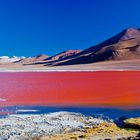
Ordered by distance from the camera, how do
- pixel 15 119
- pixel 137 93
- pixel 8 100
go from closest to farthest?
pixel 15 119, pixel 8 100, pixel 137 93

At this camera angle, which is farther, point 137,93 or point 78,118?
point 137,93

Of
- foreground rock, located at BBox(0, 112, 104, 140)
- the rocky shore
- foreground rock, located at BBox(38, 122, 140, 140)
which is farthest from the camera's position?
foreground rock, located at BBox(0, 112, 104, 140)

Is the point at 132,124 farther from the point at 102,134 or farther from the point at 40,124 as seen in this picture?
the point at 40,124

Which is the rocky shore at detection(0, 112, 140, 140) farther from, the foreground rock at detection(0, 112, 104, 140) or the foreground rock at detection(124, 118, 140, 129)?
the foreground rock at detection(124, 118, 140, 129)

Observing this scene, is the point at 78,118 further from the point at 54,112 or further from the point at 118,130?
the point at 118,130

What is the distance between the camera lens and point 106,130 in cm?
1268

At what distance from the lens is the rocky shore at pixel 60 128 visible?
1195 cm

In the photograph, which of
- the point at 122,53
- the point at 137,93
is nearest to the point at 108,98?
the point at 137,93

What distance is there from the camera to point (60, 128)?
46.2ft

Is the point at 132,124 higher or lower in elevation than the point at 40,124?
lower

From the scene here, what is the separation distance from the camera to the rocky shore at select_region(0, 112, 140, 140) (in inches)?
470

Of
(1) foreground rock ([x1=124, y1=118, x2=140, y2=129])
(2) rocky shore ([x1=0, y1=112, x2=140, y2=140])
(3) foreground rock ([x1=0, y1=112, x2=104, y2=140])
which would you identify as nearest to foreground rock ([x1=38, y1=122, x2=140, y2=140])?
(2) rocky shore ([x1=0, y1=112, x2=140, y2=140])

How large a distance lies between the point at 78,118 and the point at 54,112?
7.74 ft

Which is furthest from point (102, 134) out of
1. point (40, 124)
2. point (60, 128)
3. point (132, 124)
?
point (40, 124)
